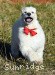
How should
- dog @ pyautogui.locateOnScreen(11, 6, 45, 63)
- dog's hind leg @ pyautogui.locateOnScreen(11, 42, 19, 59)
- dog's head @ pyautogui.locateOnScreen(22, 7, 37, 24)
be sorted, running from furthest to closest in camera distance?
dog's hind leg @ pyautogui.locateOnScreen(11, 42, 19, 59)
dog @ pyautogui.locateOnScreen(11, 6, 45, 63)
dog's head @ pyautogui.locateOnScreen(22, 7, 37, 24)

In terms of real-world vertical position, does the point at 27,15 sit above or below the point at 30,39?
above

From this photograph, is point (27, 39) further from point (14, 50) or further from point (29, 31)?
point (14, 50)

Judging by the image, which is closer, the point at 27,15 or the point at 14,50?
the point at 27,15

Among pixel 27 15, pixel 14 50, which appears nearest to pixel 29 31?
pixel 27 15

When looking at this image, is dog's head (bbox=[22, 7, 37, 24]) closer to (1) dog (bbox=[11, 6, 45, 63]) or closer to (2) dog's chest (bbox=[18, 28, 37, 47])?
(1) dog (bbox=[11, 6, 45, 63])

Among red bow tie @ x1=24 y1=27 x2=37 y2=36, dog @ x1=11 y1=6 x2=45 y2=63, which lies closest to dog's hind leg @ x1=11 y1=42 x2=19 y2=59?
dog @ x1=11 y1=6 x2=45 y2=63

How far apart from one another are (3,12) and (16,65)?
7.93 ft

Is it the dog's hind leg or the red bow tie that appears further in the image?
the dog's hind leg

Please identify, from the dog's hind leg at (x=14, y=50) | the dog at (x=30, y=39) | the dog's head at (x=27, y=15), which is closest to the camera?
the dog's head at (x=27, y=15)

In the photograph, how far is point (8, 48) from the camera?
5.88 meters

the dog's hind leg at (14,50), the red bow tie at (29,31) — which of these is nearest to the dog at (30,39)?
the red bow tie at (29,31)

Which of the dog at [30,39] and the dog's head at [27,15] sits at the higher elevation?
the dog's head at [27,15]

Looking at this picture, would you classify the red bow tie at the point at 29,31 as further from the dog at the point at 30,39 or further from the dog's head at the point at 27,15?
the dog's head at the point at 27,15

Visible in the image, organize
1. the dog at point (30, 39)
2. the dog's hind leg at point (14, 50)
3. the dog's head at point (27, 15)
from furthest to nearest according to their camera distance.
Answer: the dog's hind leg at point (14, 50) → the dog at point (30, 39) → the dog's head at point (27, 15)
